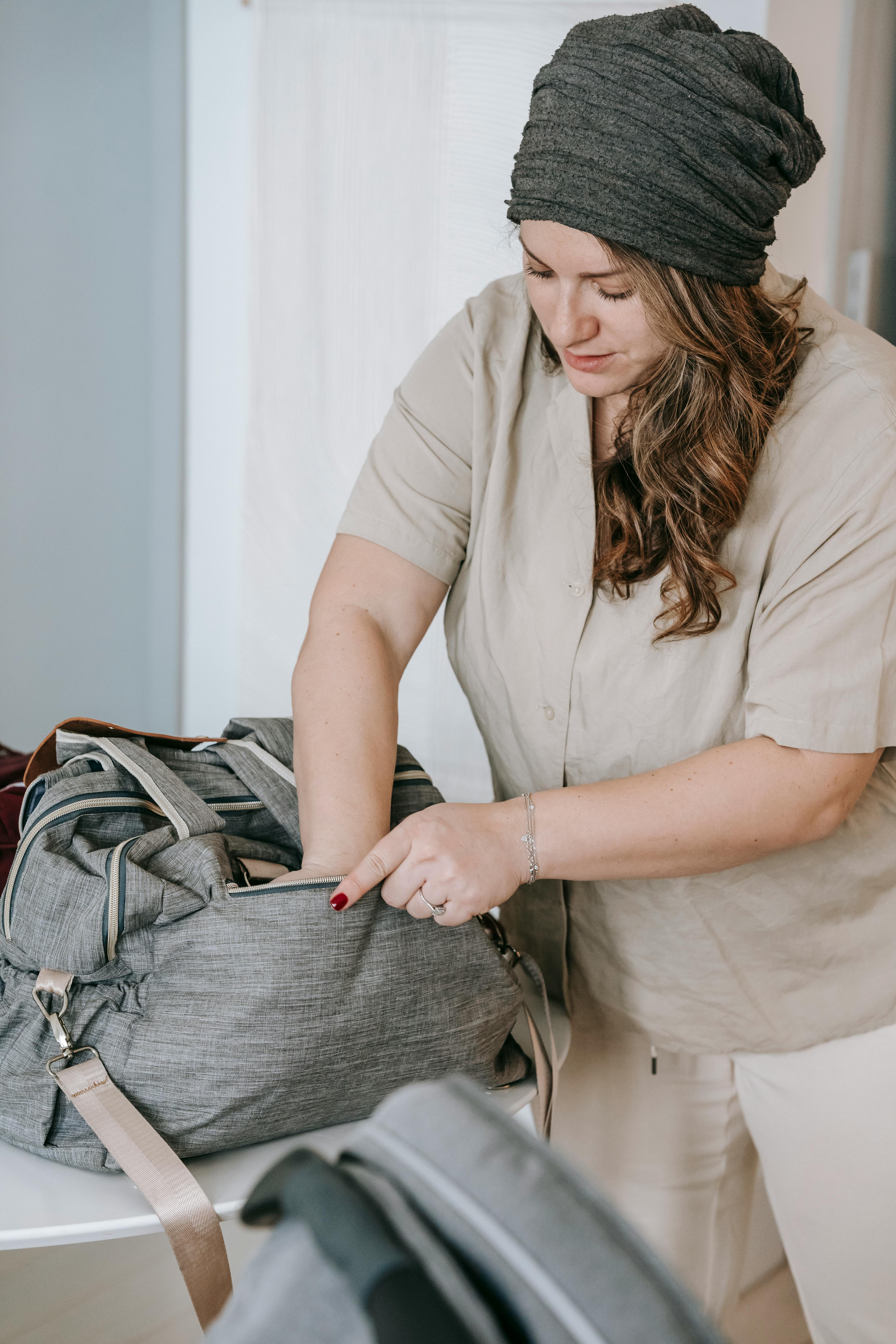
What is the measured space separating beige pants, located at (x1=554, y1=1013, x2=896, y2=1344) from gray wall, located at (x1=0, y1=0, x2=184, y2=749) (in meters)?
1.43

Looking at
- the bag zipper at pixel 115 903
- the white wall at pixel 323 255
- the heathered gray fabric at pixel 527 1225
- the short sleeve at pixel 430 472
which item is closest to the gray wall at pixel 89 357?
the white wall at pixel 323 255

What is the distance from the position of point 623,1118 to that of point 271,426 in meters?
1.49

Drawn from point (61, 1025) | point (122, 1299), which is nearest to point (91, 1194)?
point (61, 1025)

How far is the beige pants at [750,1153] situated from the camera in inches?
41.2

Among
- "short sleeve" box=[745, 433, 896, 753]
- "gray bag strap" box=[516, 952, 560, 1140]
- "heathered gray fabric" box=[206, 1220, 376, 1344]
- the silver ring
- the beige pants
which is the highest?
"short sleeve" box=[745, 433, 896, 753]

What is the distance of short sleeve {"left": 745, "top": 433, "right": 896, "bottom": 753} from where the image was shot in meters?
0.85

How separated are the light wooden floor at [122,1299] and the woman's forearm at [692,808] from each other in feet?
2.78

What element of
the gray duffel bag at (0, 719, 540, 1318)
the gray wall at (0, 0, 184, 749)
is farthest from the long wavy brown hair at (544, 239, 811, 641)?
the gray wall at (0, 0, 184, 749)

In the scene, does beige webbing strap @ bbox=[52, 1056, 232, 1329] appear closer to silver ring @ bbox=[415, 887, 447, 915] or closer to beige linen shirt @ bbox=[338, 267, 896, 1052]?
silver ring @ bbox=[415, 887, 447, 915]

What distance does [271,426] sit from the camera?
6.96ft

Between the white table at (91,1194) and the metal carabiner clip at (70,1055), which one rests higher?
the metal carabiner clip at (70,1055)

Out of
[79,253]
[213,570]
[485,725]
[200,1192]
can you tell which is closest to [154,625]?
[213,570]

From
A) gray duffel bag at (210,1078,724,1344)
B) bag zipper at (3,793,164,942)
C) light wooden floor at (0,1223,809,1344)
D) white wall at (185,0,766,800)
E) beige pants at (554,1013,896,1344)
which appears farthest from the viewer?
white wall at (185,0,766,800)

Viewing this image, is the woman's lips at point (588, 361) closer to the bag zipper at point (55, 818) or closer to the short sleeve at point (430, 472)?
the short sleeve at point (430, 472)
